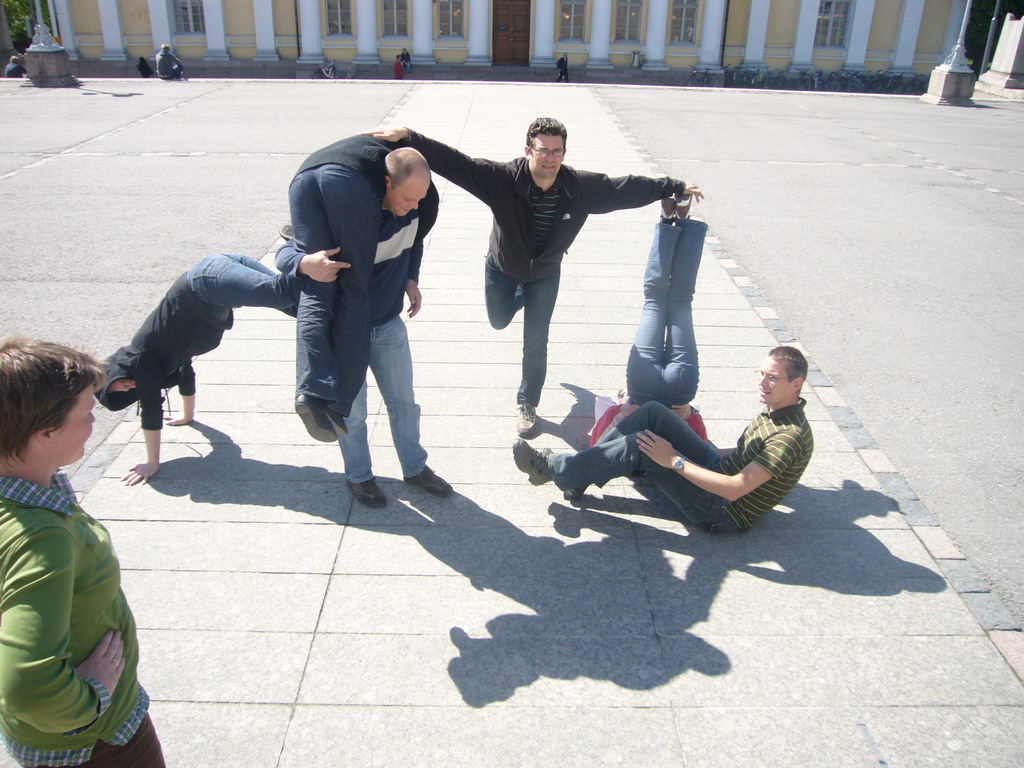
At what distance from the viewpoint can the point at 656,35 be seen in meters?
34.5

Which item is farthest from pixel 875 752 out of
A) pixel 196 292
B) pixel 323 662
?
pixel 196 292

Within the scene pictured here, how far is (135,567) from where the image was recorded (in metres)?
3.79

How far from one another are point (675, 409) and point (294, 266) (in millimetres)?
2219

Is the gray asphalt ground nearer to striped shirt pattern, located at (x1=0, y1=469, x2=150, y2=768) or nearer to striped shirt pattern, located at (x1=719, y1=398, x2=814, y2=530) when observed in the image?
striped shirt pattern, located at (x1=719, y1=398, x2=814, y2=530)

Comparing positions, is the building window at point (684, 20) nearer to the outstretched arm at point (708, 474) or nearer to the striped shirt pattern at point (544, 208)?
the striped shirt pattern at point (544, 208)

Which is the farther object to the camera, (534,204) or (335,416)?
(534,204)

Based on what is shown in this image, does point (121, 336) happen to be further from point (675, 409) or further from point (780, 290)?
point (780, 290)

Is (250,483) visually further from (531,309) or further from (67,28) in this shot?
(67,28)

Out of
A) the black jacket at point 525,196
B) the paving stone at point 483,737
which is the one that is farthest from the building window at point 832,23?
the paving stone at point 483,737

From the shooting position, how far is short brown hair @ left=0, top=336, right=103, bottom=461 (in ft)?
6.14

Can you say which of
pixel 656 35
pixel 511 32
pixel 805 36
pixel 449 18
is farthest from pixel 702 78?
pixel 449 18

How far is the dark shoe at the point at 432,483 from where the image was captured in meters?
4.41

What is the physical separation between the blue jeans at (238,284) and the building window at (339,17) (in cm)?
3403

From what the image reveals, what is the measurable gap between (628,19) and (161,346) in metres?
34.8
